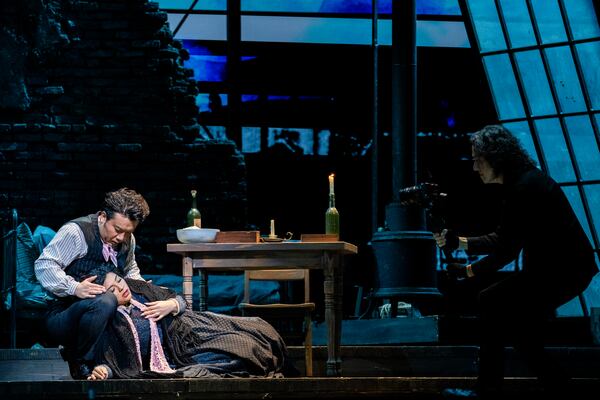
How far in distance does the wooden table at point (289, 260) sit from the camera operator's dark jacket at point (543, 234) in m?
Answer: 1.18

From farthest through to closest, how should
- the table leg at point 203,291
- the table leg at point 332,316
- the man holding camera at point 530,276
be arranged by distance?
1. the table leg at point 203,291
2. the table leg at point 332,316
3. the man holding camera at point 530,276

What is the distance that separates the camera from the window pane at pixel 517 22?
1066 cm

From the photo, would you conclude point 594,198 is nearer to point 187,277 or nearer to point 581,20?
point 581,20

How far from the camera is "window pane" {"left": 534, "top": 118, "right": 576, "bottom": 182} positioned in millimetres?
10664

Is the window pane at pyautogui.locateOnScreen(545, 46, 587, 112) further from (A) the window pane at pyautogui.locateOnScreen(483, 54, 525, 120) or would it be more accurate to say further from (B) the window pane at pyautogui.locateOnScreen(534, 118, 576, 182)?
(A) the window pane at pyautogui.locateOnScreen(483, 54, 525, 120)

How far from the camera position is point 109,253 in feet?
14.8

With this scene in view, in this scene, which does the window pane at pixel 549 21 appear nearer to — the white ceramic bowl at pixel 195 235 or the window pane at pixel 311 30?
the window pane at pixel 311 30

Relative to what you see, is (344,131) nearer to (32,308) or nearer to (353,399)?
(32,308)

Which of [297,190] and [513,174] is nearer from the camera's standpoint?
[513,174]

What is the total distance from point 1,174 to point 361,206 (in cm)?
410

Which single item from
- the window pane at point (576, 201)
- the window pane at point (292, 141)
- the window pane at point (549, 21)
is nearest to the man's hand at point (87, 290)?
the window pane at point (292, 141)

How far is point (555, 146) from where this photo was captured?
35.0ft

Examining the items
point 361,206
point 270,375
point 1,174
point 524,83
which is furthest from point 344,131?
point 270,375

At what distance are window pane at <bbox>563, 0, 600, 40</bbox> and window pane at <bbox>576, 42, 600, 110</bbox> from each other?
0.13 m
